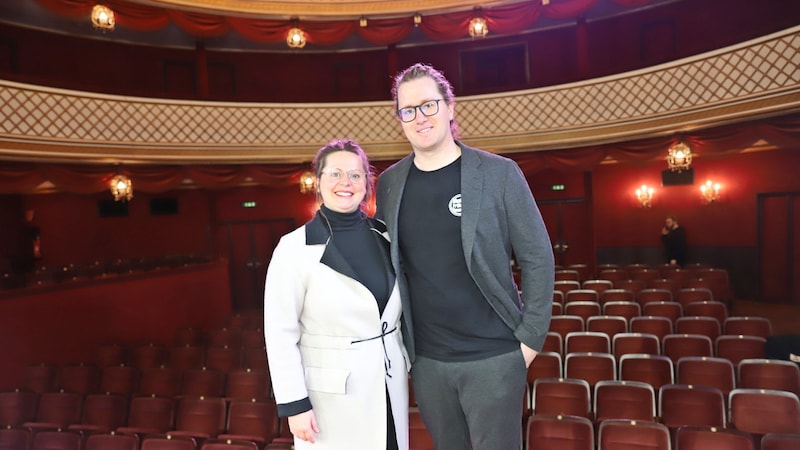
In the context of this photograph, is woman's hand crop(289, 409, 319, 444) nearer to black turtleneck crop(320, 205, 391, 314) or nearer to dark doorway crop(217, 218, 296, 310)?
black turtleneck crop(320, 205, 391, 314)

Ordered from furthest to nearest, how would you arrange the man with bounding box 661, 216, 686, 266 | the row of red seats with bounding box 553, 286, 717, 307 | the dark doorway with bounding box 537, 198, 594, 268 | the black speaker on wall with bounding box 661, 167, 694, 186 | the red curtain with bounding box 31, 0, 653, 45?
the dark doorway with bounding box 537, 198, 594, 268
the black speaker on wall with bounding box 661, 167, 694, 186
the man with bounding box 661, 216, 686, 266
the red curtain with bounding box 31, 0, 653, 45
the row of red seats with bounding box 553, 286, 717, 307

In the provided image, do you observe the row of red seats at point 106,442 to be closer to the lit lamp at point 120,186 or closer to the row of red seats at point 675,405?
the row of red seats at point 675,405

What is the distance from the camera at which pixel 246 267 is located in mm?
13422

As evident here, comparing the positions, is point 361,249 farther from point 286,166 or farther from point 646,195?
point 646,195

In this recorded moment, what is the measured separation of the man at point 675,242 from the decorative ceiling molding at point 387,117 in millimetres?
2842

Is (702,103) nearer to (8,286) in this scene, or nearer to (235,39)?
(235,39)

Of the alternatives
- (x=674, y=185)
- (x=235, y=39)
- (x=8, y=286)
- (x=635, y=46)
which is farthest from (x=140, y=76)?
(x=674, y=185)

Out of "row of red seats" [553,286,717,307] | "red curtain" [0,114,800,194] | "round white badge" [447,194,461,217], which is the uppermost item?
"red curtain" [0,114,800,194]

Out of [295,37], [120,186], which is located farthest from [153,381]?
[295,37]

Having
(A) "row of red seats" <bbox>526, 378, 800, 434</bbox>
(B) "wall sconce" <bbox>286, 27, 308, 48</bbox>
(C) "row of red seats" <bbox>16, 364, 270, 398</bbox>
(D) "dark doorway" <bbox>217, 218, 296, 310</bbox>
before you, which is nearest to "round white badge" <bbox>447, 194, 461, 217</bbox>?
(A) "row of red seats" <bbox>526, 378, 800, 434</bbox>

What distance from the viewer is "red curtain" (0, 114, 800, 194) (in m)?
7.77

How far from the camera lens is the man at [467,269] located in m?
1.67

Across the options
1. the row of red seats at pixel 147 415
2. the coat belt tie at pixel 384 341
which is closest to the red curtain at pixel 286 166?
the row of red seats at pixel 147 415

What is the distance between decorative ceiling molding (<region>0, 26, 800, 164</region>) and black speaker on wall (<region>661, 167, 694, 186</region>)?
312 centimetres
